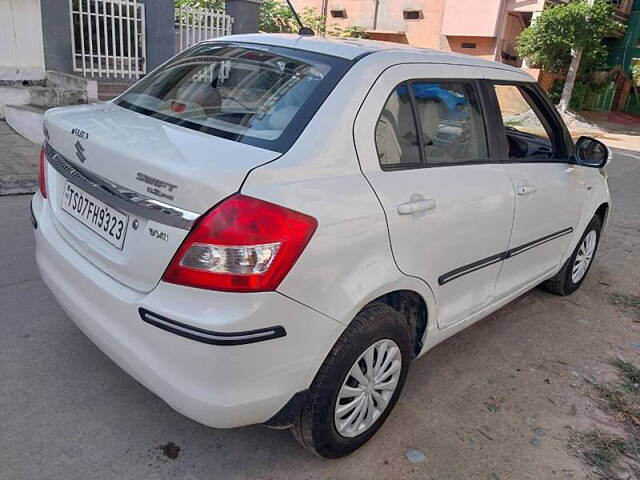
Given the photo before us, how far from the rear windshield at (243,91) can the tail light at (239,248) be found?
330mm

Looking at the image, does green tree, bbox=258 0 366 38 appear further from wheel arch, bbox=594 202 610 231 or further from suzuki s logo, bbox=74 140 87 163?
suzuki s logo, bbox=74 140 87 163

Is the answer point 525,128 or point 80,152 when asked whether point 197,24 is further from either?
point 80,152

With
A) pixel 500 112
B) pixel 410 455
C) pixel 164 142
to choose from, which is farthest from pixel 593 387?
pixel 164 142

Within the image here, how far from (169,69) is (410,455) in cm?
227

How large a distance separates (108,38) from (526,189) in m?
7.88

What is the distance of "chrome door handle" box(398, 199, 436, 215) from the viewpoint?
7.56 ft

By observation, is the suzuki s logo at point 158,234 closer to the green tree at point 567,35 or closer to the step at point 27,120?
the step at point 27,120

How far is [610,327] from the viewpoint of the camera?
400 cm

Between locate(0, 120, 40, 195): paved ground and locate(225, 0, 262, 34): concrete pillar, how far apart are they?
4703 mm

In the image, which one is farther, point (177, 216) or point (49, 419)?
point (49, 419)

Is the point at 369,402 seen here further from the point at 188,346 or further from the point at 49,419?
the point at 49,419

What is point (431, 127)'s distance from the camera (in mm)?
2688

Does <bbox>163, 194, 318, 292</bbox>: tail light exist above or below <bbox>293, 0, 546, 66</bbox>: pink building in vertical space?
below

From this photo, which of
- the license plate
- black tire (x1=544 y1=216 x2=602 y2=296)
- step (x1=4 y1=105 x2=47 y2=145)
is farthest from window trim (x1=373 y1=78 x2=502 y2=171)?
step (x1=4 y1=105 x2=47 y2=145)
